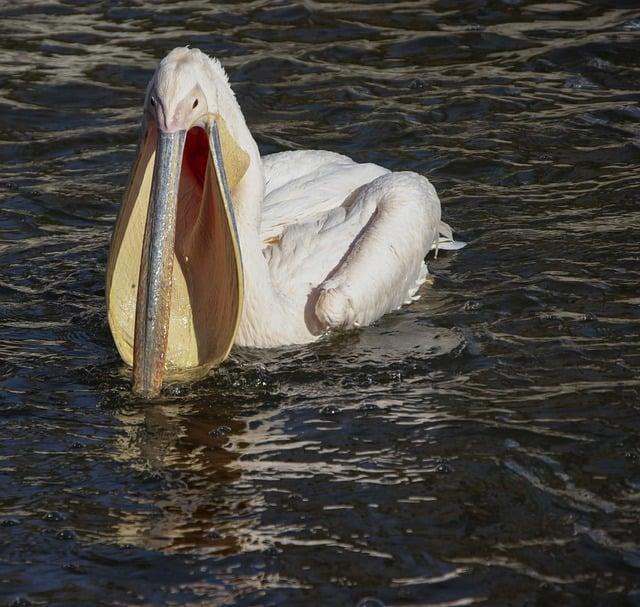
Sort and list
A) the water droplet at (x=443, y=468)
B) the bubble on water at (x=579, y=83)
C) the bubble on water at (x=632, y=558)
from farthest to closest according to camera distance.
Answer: the bubble on water at (x=579, y=83), the water droplet at (x=443, y=468), the bubble on water at (x=632, y=558)

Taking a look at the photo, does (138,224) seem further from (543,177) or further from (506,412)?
(543,177)

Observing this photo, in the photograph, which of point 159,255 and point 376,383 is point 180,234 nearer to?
point 159,255

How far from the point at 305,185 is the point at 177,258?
1.05 m

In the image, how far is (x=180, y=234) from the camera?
482 centimetres

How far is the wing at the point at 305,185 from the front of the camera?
5402 mm

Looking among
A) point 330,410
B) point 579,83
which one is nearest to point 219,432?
point 330,410

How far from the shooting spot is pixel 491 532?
3.54 m

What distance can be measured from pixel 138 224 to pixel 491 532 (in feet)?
5.66

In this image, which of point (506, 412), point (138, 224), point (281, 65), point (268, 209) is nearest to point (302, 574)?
point (506, 412)

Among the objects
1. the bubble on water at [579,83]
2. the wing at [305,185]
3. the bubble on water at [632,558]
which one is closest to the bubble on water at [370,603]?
the bubble on water at [632,558]

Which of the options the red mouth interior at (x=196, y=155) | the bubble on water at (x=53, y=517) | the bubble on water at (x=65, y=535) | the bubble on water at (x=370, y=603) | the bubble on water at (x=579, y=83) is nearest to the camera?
the bubble on water at (x=370, y=603)

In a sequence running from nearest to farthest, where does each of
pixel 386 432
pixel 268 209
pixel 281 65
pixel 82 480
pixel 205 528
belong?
1. pixel 205 528
2. pixel 82 480
3. pixel 386 432
4. pixel 268 209
5. pixel 281 65

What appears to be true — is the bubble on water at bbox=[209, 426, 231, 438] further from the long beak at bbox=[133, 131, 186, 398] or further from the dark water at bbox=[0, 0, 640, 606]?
the long beak at bbox=[133, 131, 186, 398]

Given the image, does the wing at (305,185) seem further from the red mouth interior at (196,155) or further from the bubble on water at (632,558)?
the bubble on water at (632,558)
